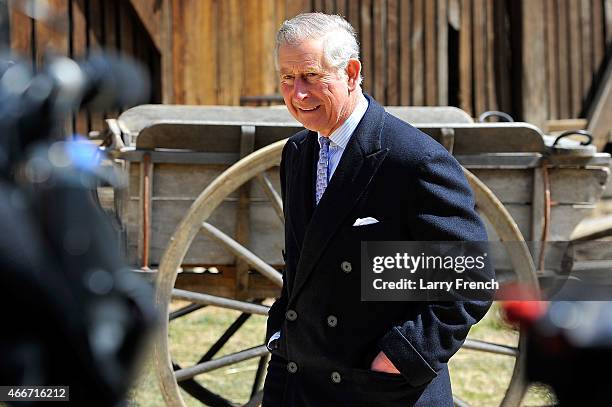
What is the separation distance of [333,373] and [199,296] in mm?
1390

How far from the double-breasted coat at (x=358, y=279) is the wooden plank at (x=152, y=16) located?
4358 mm

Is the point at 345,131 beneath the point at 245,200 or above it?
above

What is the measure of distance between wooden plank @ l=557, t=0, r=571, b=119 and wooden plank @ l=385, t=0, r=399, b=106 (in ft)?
4.19

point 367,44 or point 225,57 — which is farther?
point 367,44

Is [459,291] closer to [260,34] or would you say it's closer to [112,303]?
[112,303]

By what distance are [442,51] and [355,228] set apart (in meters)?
4.96

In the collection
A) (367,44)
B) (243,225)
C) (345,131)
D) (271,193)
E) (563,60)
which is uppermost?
(367,44)

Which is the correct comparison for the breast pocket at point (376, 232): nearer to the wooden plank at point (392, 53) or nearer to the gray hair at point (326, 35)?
the gray hair at point (326, 35)

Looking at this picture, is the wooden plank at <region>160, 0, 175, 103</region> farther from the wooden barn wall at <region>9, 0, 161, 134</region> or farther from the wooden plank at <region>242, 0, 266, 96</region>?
the wooden plank at <region>242, 0, 266, 96</region>

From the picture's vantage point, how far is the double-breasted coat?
6.51 ft

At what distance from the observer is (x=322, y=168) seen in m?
2.14

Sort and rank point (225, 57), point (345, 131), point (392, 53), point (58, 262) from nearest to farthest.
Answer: point (58, 262) → point (345, 131) → point (225, 57) → point (392, 53)

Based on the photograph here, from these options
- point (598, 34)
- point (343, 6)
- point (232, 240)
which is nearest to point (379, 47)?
point (343, 6)

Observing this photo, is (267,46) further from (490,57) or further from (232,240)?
(232,240)
